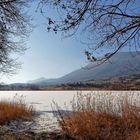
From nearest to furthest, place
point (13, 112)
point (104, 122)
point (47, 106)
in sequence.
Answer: point (104, 122) < point (13, 112) < point (47, 106)

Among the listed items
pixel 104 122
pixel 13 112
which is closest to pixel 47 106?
pixel 13 112

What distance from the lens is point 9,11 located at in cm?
1002

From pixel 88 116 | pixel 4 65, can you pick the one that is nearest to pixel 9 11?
pixel 4 65

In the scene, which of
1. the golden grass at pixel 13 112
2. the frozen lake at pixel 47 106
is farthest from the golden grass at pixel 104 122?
the golden grass at pixel 13 112

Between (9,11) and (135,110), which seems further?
(9,11)

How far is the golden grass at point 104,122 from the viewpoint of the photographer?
6.82 meters

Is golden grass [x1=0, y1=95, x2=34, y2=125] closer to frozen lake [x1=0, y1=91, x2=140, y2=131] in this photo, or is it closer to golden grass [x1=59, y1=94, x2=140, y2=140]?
frozen lake [x1=0, y1=91, x2=140, y2=131]

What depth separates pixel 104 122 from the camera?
7.73 metres

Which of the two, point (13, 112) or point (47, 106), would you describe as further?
point (47, 106)

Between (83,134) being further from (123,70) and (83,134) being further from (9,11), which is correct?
(9,11)

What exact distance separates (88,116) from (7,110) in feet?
18.1

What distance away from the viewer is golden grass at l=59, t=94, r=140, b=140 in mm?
6822

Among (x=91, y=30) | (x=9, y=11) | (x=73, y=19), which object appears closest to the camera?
(x=73, y=19)

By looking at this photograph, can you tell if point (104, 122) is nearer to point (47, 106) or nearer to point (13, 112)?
point (13, 112)
